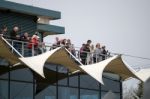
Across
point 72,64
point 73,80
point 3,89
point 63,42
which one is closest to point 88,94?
point 73,80

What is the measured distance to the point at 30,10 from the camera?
42.1 metres

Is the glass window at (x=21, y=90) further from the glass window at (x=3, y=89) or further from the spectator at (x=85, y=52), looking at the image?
the spectator at (x=85, y=52)

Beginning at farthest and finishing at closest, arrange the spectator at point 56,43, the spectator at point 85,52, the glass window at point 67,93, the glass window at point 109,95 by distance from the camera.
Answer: the glass window at point 109,95 < the glass window at point 67,93 < the spectator at point 85,52 < the spectator at point 56,43

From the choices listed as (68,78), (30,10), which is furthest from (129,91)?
(68,78)

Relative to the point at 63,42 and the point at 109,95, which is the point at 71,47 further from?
the point at 109,95

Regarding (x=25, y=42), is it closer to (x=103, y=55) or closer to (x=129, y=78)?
(x=103, y=55)

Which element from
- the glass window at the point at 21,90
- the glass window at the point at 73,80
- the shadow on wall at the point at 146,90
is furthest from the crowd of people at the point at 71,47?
the shadow on wall at the point at 146,90

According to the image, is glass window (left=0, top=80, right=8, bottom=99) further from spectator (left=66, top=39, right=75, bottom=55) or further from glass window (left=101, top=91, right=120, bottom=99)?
glass window (left=101, top=91, right=120, bottom=99)

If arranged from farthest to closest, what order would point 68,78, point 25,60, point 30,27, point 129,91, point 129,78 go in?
point 129,91 → point 30,27 → point 129,78 → point 68,78 → point 25,60

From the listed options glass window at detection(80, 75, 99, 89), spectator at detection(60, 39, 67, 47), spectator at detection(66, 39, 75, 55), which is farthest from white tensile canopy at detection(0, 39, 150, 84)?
glass window at detection(80, 75, 99, 89)

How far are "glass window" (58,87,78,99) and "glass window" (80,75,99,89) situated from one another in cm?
65

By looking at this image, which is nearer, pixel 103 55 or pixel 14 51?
pixel 14 51

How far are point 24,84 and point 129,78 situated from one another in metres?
7.84

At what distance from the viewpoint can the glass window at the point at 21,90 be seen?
107 feet
